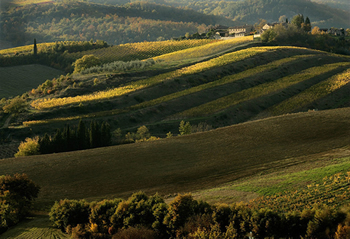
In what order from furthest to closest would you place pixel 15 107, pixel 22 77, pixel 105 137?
pixel 22 77 → pixel 15 107 → pixel 105 137

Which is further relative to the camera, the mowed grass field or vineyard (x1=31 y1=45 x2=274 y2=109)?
the mowed grass field

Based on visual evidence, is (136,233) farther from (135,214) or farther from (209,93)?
(209,93)

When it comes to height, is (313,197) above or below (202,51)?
below

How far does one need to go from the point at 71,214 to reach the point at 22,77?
5471 inches

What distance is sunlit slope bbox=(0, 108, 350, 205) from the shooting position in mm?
37875

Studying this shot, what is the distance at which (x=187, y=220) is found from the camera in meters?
26.2

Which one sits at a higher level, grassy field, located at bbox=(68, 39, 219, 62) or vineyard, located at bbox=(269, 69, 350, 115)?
grassy field, located at bbox=(68, 39, 219, 62)

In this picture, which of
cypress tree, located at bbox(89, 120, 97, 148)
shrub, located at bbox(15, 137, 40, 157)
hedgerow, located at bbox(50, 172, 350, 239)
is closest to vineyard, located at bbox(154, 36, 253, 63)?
cypress tree, located at bbox(89, 120, 97, 148)

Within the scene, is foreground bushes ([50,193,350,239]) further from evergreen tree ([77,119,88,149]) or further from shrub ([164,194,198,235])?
evergreen tree ([77,119,88,149])

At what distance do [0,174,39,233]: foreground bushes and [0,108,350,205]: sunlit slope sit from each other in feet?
7.25

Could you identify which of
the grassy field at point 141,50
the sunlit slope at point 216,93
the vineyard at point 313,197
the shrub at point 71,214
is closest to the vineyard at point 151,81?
the sunlit slope at point 216,93

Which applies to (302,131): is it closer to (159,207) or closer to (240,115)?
(159,207)

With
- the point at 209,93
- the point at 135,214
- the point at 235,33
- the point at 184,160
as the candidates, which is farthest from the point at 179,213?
the point at 235,33

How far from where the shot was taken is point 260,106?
8681 cm
